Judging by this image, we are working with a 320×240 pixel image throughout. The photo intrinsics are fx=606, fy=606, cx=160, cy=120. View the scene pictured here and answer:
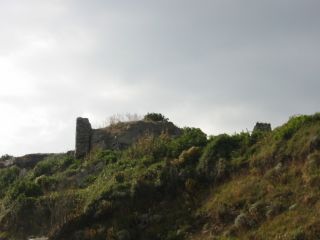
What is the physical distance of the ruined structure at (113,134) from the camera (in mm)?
25700

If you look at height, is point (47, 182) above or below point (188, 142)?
below

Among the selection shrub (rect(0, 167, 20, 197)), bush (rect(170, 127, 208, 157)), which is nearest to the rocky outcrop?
shrub (rect(0, 167, 20, 197))

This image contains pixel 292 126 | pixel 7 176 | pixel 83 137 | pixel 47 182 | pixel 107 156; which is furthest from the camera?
pixel 7 176

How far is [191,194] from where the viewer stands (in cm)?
1791

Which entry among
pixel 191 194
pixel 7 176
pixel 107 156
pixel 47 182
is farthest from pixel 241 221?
pixel 7 176

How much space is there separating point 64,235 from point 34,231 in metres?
1.66

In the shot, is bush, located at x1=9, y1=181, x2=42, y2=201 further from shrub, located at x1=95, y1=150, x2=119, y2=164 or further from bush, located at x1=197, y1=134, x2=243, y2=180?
bush, located at x1=197, y1=134, x2=243, y2=180

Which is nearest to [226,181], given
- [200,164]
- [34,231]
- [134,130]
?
[200,164]

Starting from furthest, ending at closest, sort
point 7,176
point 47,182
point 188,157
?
1. point 7,176
2. point 47,182
3. point 188,157

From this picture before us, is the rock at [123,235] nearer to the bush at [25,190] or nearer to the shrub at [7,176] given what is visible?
the bush at [25,190]

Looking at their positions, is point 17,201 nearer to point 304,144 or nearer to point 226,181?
point 226,181

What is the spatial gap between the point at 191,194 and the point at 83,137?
930cm

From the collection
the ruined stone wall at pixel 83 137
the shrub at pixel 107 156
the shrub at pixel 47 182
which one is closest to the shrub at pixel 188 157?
the shrub at pixel 107 156

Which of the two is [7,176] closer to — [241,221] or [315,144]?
[241,221]
